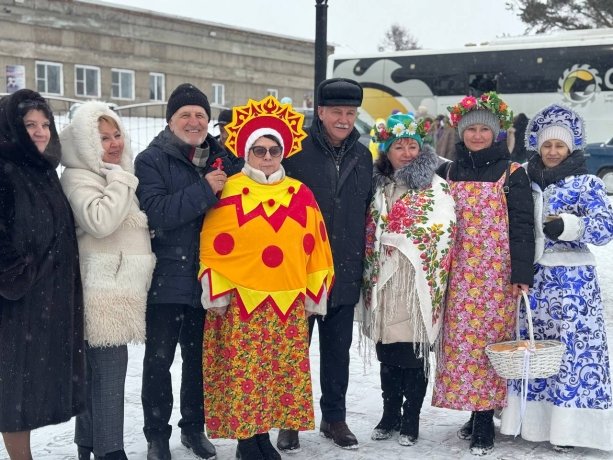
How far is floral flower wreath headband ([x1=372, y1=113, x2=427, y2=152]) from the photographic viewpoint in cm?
405

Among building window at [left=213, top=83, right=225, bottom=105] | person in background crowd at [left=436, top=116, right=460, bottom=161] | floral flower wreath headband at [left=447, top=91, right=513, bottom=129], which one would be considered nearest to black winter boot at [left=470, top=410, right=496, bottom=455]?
floral flower wreath headband at [left=447, top=91, right=513, bottom=129]

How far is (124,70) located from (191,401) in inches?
1002

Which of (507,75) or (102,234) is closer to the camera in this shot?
(102,234)

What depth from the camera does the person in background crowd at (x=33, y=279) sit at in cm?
312

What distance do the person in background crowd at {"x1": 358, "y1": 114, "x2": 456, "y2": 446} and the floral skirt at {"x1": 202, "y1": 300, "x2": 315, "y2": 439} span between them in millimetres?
518

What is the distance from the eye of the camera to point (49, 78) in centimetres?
2620

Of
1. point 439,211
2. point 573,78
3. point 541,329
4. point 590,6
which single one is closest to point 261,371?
point 439,211

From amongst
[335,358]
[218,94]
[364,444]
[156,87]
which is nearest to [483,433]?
[364,444]

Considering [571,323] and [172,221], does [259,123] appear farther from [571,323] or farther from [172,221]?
[571,323]

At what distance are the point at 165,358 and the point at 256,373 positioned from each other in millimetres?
470

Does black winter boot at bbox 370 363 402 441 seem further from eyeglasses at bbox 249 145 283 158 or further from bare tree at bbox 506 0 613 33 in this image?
bare tree at bbox 506 0 613 33

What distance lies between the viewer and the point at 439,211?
3920mm

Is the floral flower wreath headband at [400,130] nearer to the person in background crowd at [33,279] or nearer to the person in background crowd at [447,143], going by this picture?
the person in background crowd at [33,279]

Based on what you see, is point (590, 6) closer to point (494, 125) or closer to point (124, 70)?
point (124, 70)
